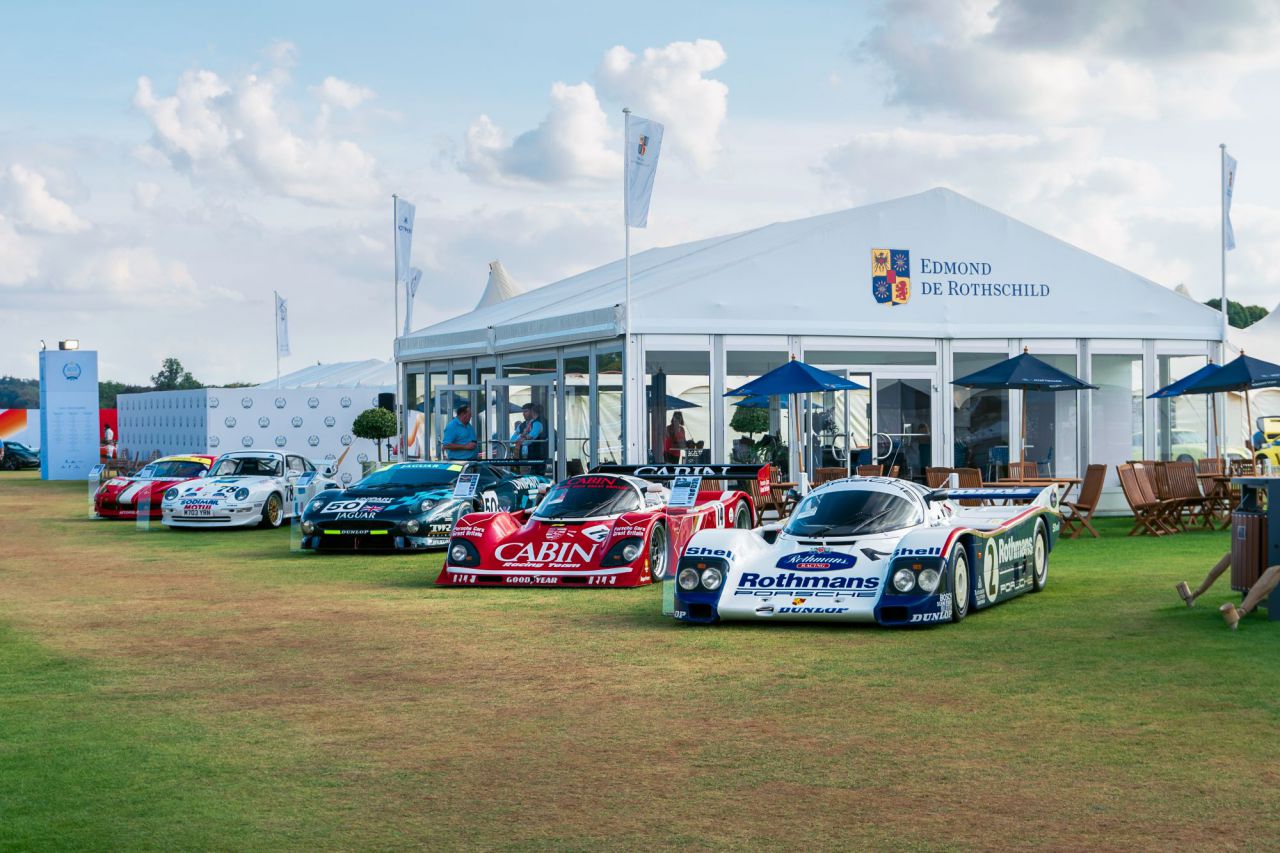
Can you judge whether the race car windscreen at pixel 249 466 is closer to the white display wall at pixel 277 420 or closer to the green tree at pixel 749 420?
the green tree at pixel 749 420

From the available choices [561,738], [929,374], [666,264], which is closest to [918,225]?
[929,374]

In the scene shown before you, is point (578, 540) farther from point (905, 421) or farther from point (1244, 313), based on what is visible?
point (1244, 313)

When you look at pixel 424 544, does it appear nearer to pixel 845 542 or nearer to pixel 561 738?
pixel 845 542

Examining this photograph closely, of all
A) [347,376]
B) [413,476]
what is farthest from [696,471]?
[347,376]

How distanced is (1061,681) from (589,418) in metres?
14.9

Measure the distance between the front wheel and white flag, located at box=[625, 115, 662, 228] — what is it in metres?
10.7

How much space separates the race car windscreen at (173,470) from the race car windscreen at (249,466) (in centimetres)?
191

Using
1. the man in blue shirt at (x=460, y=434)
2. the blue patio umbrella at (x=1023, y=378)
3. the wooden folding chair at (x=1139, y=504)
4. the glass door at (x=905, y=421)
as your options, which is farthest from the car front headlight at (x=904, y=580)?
the man in blue shirt at (x=460, y=434)

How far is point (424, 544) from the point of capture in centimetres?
1795

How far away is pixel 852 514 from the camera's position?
11828 millimetres

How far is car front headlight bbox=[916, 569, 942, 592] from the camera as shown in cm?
1082

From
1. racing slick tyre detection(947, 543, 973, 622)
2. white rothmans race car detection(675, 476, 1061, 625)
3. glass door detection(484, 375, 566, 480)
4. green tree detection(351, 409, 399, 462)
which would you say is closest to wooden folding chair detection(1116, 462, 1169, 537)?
white rothmans race car detection(675, 476, 1061, 625)

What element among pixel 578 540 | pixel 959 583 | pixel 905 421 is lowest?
pixel 959 583

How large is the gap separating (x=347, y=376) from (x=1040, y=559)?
47626 millimetres
